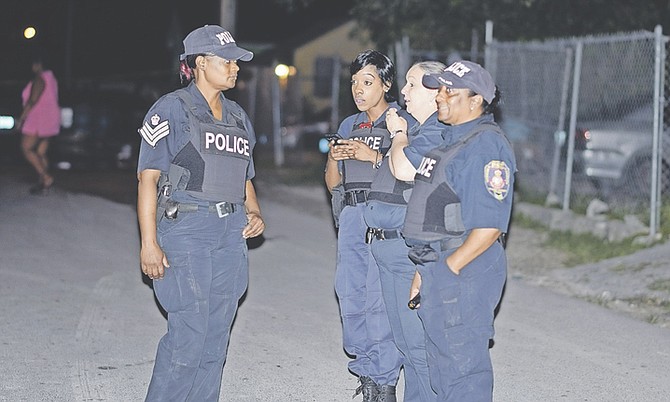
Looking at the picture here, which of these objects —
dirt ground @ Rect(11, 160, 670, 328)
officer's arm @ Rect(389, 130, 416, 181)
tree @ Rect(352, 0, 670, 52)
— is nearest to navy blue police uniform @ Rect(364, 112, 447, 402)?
officer's arm @ Rect(389, 130, 416, 181)

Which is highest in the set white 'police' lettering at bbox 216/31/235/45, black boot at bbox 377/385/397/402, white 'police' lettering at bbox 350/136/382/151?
white 'police' lettering at bbox 216/31/235/45

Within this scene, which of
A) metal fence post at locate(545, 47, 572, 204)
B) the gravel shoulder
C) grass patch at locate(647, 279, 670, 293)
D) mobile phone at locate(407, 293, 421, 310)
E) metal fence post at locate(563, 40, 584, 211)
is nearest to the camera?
mobile phone at locate(407, 293, 421, 310)

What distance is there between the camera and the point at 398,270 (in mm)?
5250

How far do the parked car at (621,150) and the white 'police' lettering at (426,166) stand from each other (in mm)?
9143

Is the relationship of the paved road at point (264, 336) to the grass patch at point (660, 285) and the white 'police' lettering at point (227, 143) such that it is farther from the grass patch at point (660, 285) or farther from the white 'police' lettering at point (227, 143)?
the white 'police' lettering at point (227, 143)

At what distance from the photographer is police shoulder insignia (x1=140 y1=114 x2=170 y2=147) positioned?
4.84 m

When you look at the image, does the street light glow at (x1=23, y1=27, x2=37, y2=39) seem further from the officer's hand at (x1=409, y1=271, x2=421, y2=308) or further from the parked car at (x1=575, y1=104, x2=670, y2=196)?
the officer's hand at (x1=409, y1=271, x2=421, y2=308)

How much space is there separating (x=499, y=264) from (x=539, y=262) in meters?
6.08

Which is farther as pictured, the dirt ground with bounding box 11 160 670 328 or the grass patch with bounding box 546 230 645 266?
the grass patch with bounding box 546 230 645 266

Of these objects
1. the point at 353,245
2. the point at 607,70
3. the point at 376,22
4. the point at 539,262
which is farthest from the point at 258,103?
the point at 353,245

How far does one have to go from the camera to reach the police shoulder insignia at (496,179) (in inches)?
173

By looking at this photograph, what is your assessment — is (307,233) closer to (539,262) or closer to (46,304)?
(539,262)

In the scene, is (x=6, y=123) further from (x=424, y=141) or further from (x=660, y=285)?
(x=424, y=141)

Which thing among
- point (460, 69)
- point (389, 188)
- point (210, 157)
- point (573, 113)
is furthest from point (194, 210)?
point (573, 113)
